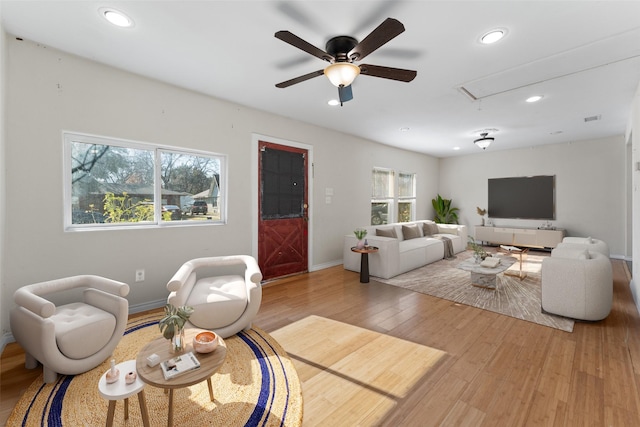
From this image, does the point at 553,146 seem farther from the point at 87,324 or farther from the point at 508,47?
the point at 87,324

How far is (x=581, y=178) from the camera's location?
6340mm

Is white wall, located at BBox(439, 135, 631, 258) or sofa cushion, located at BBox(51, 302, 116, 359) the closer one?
sofa cushion, located at BBox(51, 302, 116, 359)

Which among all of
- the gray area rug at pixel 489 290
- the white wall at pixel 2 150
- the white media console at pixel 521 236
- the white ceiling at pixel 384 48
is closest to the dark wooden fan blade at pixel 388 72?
the white ceiling at pixel 384 48

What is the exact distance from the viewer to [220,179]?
3.88 metres

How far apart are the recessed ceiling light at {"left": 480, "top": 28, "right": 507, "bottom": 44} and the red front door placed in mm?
3023

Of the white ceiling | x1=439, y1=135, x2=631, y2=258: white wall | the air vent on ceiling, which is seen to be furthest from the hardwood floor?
x1=439, y1=135, x2=631, y2=258: white wall

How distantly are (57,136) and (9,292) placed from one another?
1478 mm

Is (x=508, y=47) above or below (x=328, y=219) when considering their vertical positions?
above

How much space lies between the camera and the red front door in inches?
170

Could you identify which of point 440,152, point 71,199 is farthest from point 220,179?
point 440,152

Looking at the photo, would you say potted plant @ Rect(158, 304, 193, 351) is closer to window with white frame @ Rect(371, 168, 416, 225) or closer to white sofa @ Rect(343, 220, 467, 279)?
white sofa @ Rect(343, 220, 467, 279)

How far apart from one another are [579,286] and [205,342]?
3583mm

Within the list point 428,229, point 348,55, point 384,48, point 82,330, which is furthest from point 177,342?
point 428,229

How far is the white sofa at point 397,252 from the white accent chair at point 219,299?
7.75 feet
